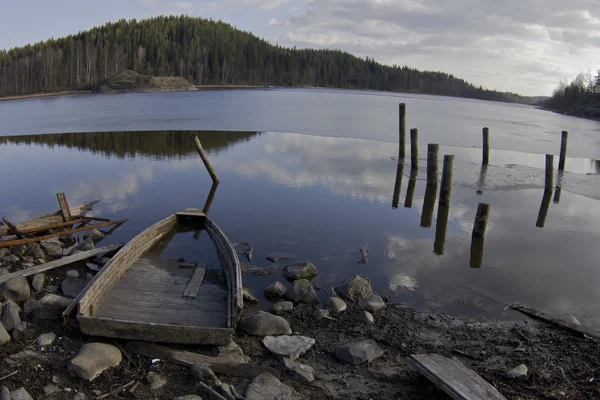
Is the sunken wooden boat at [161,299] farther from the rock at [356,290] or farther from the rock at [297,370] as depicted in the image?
the rock at [356,290]

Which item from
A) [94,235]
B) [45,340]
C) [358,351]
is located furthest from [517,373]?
[94,235]

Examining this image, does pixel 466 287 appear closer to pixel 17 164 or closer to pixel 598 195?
pixel 598 195

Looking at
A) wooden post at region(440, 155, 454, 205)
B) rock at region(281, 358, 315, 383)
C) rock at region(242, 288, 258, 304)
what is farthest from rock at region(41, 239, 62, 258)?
wooden post at region(440, 155, 454, 205)

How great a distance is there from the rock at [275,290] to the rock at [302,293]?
4.6 inches

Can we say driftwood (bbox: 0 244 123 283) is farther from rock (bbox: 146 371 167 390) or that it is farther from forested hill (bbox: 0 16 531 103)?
forested hill (bbox: 0 16 531 103)

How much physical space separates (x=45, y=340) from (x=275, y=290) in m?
4.28

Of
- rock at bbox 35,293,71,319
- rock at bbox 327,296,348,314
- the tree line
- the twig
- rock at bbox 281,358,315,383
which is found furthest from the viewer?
the tree line

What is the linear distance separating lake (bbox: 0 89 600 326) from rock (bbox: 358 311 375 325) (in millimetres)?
1360

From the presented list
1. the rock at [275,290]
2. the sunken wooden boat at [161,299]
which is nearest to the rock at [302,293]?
the rock at [275,290]

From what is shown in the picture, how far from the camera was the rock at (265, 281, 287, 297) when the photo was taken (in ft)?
Answer: 32.6

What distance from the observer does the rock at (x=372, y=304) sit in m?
9.33

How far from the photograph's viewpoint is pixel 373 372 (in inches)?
282

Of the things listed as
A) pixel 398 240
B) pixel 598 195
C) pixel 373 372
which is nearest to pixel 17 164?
pixel 398 240

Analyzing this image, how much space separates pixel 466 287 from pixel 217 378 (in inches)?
257
